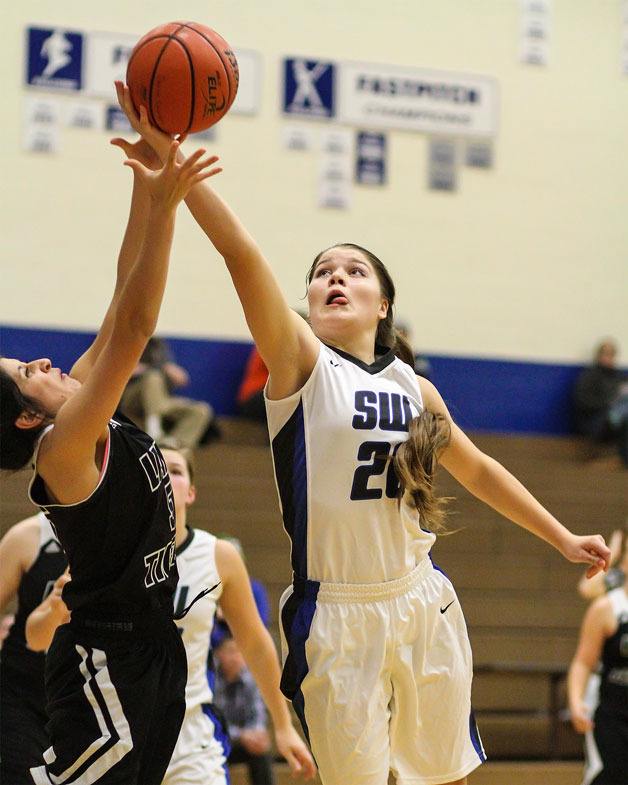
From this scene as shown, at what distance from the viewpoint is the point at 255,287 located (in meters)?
2.88

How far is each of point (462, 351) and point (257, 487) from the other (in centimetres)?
323

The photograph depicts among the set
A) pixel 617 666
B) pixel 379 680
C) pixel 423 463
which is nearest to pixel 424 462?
pixel 423 463

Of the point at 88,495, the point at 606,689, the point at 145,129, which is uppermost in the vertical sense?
the point at 145,129

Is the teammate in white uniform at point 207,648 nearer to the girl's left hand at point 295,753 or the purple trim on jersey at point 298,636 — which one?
the girl's left hand at point 295,753

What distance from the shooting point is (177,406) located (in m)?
9.48

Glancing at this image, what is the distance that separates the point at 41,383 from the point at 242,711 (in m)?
3.47

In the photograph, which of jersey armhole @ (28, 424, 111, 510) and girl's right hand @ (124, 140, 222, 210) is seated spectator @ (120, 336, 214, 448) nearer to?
jersey armhole @ (28, 424, 111, 510)

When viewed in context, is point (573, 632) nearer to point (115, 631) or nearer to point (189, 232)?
point (189, 232)

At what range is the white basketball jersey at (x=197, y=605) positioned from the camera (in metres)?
3.79

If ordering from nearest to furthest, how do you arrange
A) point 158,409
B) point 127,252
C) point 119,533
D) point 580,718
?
point 119,533 → point 127,252 → point 580,718 → point 158,409

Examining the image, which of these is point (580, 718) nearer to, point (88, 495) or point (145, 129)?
point (88, 495)

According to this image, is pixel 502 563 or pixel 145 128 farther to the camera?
pixel 502 563

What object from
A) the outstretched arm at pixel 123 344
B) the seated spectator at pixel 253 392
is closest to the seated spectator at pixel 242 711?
the outstretched arm at pixel 123 344

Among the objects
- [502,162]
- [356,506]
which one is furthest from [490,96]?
[356,506]
